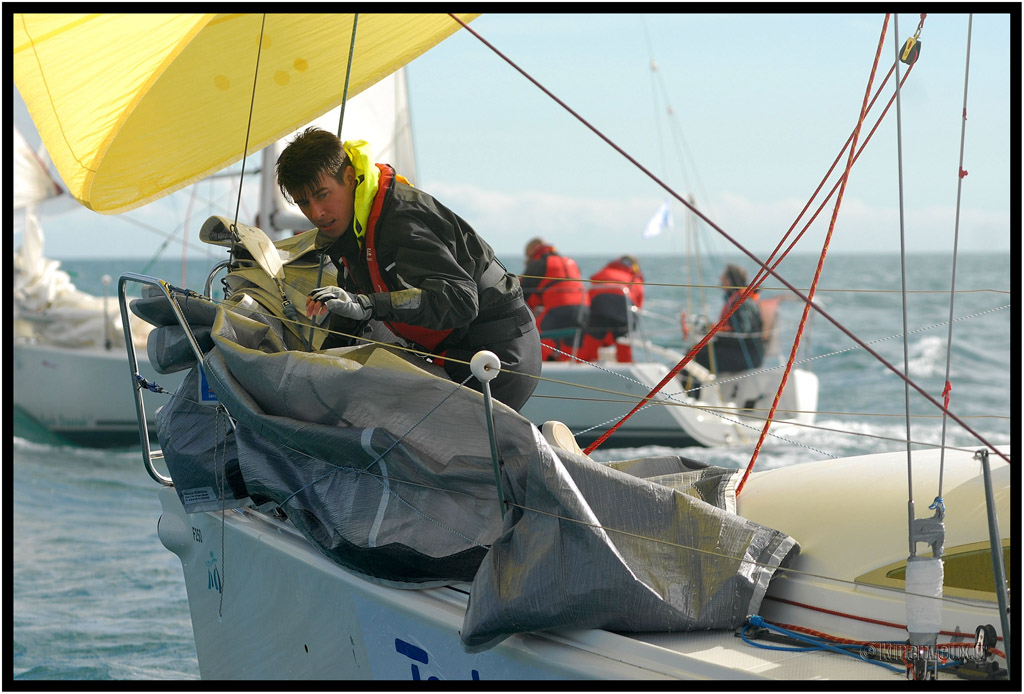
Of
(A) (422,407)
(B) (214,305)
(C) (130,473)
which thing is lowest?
(C) (130,473)

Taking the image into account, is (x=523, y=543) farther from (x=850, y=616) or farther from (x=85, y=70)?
(x=85, y=70)

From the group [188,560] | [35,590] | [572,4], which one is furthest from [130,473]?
[572,4]

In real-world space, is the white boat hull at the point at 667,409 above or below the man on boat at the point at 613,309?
below

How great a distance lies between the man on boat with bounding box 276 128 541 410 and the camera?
214cm

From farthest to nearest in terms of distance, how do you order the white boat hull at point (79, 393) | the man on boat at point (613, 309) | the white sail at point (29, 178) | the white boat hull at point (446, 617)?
1. the white sail at point (29, 178)
2. the white boat hull at point (79, 393)
3. the man on boat at point (613, 309)
4. the white boat hull at point (446, 617)

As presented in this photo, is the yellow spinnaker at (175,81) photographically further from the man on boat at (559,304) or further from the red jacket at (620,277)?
the red jacket at (620,277)

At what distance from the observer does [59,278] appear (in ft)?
30.4

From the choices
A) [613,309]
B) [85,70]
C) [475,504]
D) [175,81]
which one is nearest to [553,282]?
[613,309]

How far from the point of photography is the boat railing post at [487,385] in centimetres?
176

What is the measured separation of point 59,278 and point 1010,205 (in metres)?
8.96

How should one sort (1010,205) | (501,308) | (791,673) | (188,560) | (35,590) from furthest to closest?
(35,590) < (188,560) < (501,308) < (1010,205) < (791,673)

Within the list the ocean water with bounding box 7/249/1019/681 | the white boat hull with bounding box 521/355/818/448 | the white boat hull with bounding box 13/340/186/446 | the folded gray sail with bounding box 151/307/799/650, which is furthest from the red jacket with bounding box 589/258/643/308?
the folded gray sail with bounding box 151/307/799/650

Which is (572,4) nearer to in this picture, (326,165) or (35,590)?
(326,165)

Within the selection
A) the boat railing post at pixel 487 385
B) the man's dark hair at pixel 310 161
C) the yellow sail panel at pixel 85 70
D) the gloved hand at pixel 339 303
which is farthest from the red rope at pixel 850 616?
the yellow sail panel at pixel 85 70
